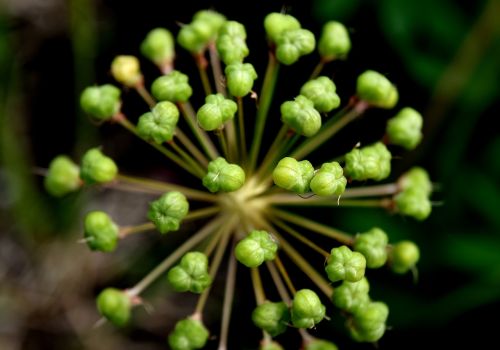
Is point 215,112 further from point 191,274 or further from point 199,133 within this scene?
point 191,274

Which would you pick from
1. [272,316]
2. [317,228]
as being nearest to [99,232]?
[272,316]

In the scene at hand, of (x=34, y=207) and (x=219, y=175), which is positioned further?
(x=34, y=207)

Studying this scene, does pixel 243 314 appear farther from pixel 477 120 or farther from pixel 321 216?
pixel 477 120

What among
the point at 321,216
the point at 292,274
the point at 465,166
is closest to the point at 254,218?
the point at 292,274

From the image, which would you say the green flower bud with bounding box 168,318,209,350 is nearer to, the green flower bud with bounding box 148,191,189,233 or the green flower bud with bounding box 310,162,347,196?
the green flower bud with bounding box 148,191,189,233

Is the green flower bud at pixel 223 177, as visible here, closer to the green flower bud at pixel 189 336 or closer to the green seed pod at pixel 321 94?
the green seed pod at pixel 321 94

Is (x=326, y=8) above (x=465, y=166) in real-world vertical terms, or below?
above
